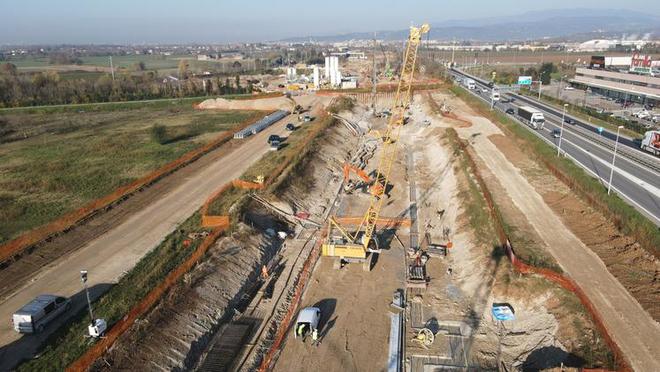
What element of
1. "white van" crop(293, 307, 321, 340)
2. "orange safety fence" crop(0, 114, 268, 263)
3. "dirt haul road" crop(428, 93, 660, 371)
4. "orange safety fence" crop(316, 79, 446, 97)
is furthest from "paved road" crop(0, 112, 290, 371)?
"orange safety fence" crop(316, 79, 446, 97)

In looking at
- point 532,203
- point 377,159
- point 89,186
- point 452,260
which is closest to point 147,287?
point 452,260

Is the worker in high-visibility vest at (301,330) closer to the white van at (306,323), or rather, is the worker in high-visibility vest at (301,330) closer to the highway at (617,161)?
the white van at (306,323)

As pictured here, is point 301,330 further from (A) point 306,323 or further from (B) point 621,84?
(B) point 621,84

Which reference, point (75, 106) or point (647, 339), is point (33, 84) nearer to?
point (75, 106)

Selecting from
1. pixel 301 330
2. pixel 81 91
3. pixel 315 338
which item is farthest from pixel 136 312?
pixel 81 91

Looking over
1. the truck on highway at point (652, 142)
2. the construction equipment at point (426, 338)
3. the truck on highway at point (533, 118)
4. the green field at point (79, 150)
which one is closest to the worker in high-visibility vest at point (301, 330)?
the construction equipment at point (426, 338)

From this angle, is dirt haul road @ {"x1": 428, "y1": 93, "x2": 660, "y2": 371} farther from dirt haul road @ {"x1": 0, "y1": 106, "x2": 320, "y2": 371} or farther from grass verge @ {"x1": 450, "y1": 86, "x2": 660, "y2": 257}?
dirt haul road @ {"x1": 0, "y1": 106, "x2": 320, "y2": 371}

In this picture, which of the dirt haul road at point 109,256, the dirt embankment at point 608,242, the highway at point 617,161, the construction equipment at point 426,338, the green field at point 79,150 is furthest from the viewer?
the green field at point 79,150
